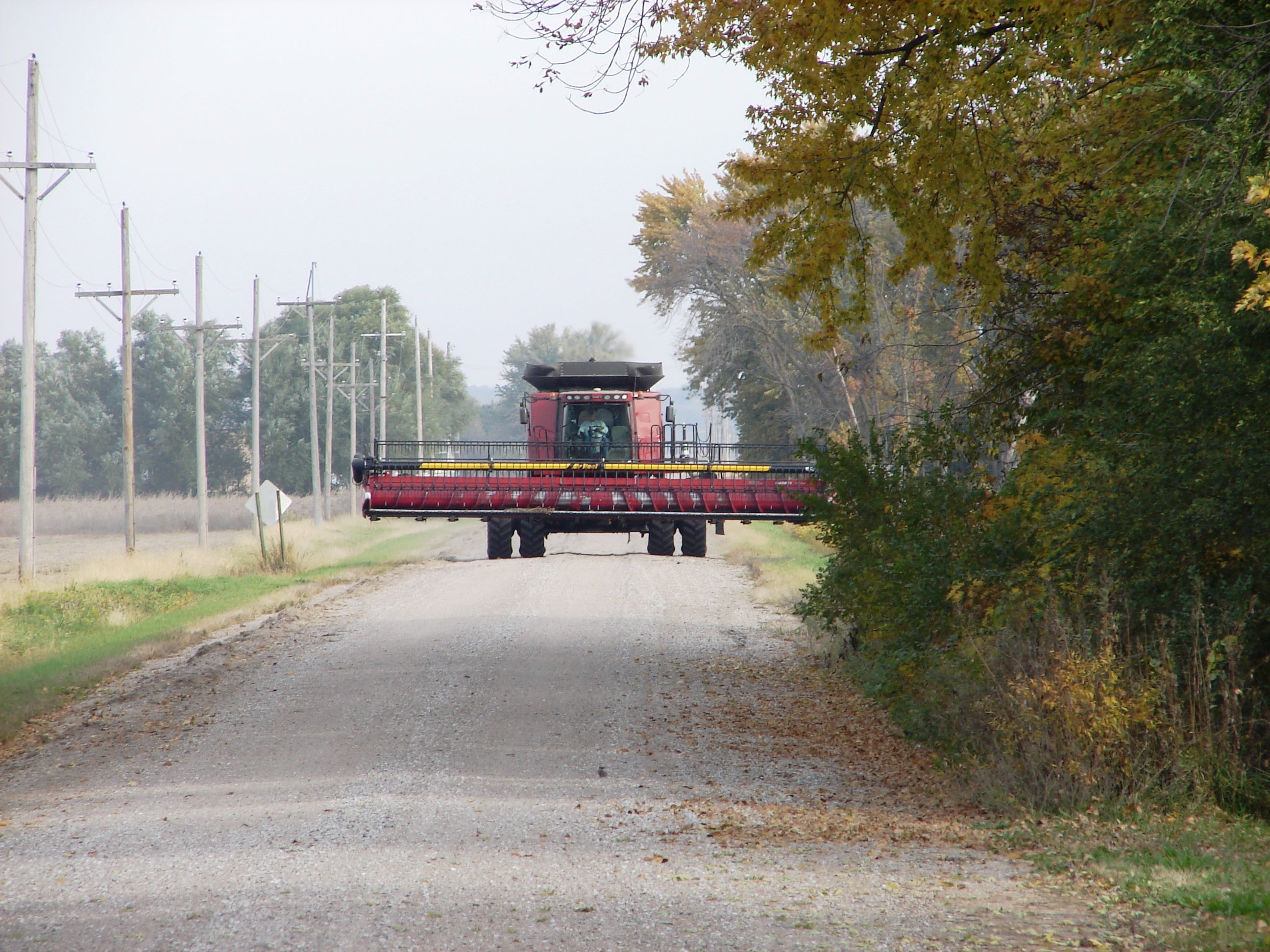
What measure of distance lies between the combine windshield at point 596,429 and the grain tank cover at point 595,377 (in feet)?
1.97

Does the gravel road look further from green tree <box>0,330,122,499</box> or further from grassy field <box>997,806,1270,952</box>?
green tree <box>0,330,122,499</box>

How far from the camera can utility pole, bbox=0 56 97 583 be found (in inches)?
840

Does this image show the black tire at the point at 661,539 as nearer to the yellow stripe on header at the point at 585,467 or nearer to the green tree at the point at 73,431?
the yellow stripe on header at the point at 585,467

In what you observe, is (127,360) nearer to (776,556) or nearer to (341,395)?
(776,556)

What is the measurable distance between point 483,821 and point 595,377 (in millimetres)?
17463

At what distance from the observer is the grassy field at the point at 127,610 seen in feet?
42.7

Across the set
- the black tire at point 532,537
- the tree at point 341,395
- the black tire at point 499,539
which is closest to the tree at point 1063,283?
the black tire at point 532,537

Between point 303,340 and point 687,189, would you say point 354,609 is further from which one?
point 303,340

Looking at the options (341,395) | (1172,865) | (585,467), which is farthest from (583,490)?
(341,395)

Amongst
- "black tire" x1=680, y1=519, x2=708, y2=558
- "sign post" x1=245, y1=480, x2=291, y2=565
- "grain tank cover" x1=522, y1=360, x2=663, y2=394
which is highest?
"grain tank cover" x1=522, y1=360, x2=663, y2=394

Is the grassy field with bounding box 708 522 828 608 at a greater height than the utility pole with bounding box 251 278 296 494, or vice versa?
the utility pole with bounding box 251 278 296 494

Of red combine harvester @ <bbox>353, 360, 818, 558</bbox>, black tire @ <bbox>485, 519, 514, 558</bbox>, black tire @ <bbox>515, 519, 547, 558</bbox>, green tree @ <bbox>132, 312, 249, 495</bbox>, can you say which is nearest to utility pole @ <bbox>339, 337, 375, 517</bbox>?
green tree @ <bbox>132, 312, 249, 495</bbox>

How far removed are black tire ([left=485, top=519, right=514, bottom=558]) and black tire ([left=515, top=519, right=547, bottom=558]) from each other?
808 mm

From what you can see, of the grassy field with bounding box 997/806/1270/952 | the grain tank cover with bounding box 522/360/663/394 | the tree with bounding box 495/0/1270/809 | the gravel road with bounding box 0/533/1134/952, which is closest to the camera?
A: the grassy field with bounding box 997/806/1270/952
